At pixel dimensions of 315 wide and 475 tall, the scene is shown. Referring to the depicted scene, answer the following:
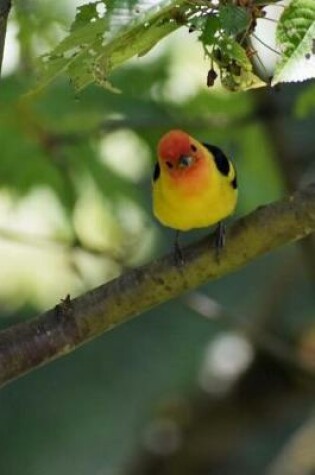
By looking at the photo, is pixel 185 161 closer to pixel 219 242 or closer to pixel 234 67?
pixel 219 242

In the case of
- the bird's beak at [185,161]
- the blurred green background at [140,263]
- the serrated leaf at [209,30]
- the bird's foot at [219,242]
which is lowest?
the blurred green background at [140,263]

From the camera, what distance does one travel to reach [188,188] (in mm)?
2541

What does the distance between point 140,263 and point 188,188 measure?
5.36ft

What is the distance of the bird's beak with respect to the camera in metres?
2.54

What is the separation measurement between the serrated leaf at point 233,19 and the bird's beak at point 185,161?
3.05ft

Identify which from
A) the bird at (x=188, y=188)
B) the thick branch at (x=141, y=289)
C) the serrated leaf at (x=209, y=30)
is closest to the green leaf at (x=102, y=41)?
the serrated leaf at (x=209, y=30)

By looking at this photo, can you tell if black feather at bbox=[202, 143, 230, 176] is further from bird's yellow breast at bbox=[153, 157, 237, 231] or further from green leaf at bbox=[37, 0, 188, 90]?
green leaf at bbox=[37, 0, 188, 90]

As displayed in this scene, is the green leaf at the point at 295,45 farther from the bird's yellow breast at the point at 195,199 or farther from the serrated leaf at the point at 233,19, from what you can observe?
the bird's yellow breast at the point at 195,199

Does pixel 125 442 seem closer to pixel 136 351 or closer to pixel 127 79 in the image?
pixel 136 351

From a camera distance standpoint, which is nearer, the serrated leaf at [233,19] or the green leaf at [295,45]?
the green leaf at [295,45]

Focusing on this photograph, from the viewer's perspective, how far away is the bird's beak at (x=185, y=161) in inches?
99.9

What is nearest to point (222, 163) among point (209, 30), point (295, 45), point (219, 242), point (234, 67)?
point (219, 242)

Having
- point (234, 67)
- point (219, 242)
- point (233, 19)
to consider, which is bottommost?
point (219, 242)

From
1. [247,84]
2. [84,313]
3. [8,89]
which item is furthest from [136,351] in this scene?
[247,84]
